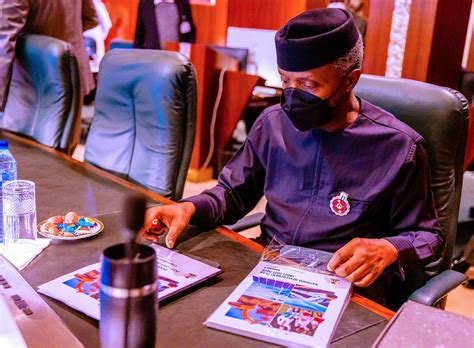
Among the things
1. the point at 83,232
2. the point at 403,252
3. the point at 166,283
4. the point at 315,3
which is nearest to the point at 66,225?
the point at 83,232

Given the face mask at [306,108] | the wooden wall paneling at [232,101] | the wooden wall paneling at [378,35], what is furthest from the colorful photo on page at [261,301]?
the wooden wall paneling at [232,101]

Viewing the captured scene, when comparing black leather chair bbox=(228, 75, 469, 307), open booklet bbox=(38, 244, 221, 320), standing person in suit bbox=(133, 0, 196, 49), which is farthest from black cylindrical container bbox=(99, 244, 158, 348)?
standing person in suit bbox=(133, 0, 196, 49)

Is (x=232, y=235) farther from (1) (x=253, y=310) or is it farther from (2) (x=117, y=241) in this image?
(1) (x=253, y=310)

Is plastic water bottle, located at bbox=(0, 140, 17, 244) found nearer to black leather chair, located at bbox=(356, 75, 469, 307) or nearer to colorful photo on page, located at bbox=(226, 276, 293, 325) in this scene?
colorful photo on page, located at bbox=(226, 276, 293, 325)

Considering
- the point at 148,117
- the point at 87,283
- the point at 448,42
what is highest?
the point at 448,42

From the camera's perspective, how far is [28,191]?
50.3 inches

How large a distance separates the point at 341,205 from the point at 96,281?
0.63m

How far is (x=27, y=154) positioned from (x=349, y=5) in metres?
4.20

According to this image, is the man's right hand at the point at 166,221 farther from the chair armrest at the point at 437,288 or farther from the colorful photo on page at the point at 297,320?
the chair armrest at the point at 437,288

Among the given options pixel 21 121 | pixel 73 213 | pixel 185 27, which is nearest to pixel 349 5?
pixel 185 27

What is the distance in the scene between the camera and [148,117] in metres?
1.88

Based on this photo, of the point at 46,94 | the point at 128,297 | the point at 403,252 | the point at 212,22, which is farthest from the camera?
the point at 212,22

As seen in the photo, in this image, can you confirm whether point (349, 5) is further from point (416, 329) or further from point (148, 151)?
point (416, 329)

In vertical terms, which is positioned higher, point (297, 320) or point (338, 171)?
point (338, 171)
